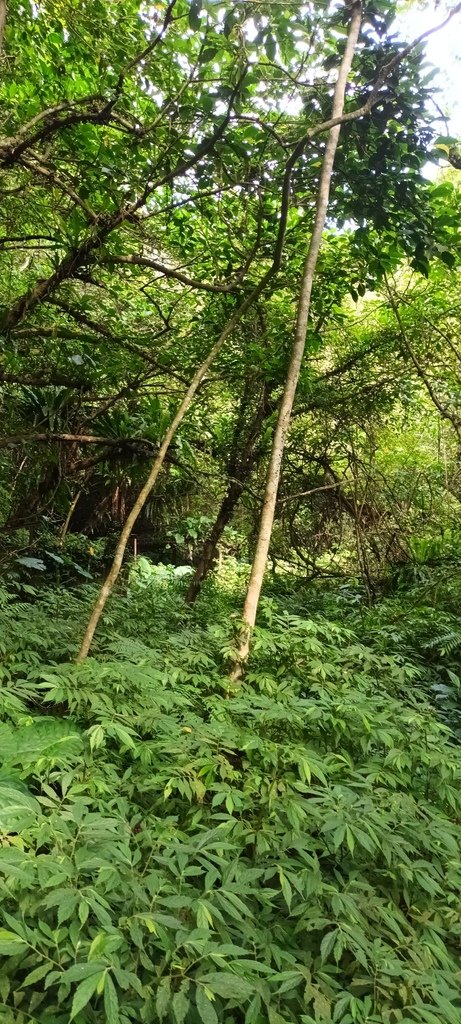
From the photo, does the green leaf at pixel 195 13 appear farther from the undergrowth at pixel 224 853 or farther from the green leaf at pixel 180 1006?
the green leaf at pixel 180 1006

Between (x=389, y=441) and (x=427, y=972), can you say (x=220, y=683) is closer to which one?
(x=427, y=972)

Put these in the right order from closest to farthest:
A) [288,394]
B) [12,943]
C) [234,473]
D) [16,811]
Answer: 1. [12,943]
2. [16,811]
3. [288,394]
4. [234,473]

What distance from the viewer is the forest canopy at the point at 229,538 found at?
1.54 metres

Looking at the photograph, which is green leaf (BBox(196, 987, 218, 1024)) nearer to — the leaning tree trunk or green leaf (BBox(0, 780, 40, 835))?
green leaf (BBox(0, 780, 40, 835))

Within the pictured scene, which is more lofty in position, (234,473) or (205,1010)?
(234,473)

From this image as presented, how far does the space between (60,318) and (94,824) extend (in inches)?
170

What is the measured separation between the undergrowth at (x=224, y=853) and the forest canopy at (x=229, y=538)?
0.01 meters

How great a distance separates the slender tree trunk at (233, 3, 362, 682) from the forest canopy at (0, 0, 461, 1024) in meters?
0.02

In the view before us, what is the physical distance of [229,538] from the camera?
698 cm

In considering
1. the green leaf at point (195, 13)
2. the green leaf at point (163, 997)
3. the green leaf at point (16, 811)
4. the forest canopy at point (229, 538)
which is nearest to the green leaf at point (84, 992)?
the forest canopy at point (229, 538)

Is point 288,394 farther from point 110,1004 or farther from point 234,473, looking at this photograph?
point 234,473

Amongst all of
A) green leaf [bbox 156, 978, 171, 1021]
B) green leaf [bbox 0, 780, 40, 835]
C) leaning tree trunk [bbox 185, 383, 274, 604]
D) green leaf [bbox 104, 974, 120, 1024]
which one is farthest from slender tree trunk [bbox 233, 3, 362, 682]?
leaning tree trunk [bbox 185, 383, 274, 604]

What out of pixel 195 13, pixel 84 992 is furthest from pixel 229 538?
pixel 84 992

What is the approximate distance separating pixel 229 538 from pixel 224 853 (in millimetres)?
5202
